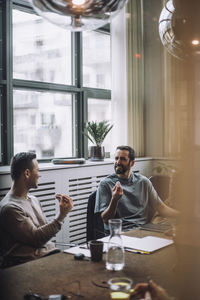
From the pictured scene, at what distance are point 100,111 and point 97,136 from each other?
1.84 ft

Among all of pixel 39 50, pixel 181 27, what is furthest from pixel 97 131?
pixel 181 27

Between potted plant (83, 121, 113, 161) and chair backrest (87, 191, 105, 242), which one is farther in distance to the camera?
potted plant (83, 121, 113, 161)

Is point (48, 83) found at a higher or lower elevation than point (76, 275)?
higher

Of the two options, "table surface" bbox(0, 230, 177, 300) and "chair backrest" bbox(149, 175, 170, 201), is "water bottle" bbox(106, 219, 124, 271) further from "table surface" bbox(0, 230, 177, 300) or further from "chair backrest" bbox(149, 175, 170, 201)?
"chair backrest" bbox(149, 175, 170, 201)

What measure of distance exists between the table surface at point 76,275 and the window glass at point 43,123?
7.01 feet

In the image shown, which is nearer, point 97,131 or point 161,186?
point 161,186

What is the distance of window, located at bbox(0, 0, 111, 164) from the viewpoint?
11.6 feet

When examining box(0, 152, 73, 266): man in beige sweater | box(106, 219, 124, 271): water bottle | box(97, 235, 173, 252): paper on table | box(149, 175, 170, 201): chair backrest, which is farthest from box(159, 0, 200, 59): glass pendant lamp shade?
box(149, 175, 170, 201): chair backrest

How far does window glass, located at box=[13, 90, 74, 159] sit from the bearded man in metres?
1.08

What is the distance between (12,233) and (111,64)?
113 inches

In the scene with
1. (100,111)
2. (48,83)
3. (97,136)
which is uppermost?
(48,83)

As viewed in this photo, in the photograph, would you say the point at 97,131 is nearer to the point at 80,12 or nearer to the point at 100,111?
the point at 100,111

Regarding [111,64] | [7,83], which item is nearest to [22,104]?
[7,83]

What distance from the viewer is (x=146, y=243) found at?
1.93 metres
